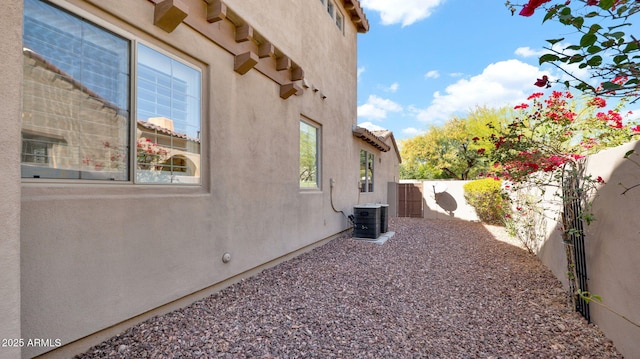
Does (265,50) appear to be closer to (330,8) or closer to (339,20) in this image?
(330,8)

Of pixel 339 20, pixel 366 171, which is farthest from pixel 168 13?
pixel 366 171

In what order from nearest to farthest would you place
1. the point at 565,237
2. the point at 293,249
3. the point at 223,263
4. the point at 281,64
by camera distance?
the point at 565,237, the point at 223,263, the point at 281,64, the point at 293,249

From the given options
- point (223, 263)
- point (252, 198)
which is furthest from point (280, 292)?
point (252, 198)

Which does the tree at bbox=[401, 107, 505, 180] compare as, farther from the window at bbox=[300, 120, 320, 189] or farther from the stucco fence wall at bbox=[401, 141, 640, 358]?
the stucco fence wall at bbox=[401, 141, 640, 358]

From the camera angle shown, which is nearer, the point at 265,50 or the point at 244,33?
the point at 244,33

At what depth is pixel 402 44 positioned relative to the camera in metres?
20.1

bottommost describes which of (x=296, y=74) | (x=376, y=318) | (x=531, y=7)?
(x=376, y=318)

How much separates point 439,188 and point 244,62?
464 inches

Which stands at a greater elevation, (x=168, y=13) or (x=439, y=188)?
(x=168, y=13)

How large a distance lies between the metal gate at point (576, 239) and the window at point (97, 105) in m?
4.93

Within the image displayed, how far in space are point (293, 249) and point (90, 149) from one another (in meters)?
4.02

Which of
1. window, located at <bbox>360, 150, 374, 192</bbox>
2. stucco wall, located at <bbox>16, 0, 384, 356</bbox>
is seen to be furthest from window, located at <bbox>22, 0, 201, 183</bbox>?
window, located at <bbox>360, 150, 374, 192</bbox>

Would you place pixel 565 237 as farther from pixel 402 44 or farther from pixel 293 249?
pixel 402 44

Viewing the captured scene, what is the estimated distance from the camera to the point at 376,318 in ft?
11.6
